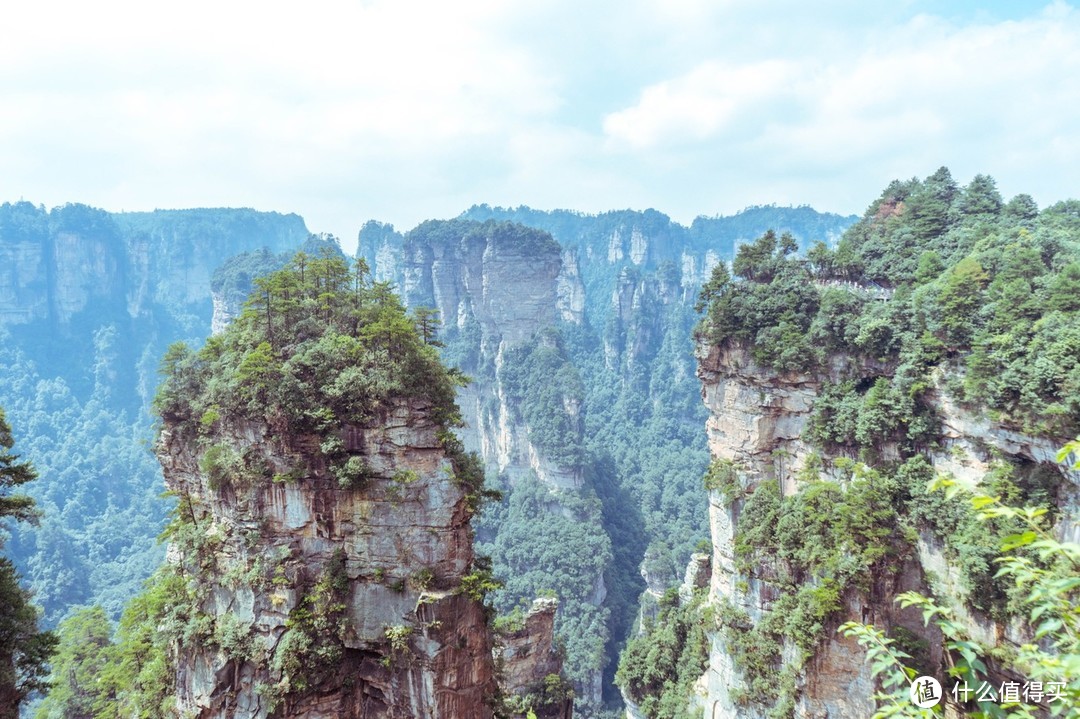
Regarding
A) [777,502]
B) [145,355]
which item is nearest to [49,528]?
[145,355]

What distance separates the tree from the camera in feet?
38.3

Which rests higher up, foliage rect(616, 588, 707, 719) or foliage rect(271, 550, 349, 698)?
foliage rect(271, 550, 349, 698)

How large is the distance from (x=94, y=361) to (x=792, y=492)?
100 meters

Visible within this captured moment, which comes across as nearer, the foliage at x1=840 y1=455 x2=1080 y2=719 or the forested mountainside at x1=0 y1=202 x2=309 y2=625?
the foliage at x1=840 y1=455 x2=1080 y2=719

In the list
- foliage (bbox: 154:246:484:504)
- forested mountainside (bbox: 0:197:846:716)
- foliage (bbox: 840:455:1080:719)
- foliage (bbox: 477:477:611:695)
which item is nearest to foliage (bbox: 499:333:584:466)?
forested mountainside (bbox: 0:197:846:716)

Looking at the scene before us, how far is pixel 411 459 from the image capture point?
16078 millimetres

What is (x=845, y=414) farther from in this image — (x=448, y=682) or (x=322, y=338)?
(x=322, y=338)

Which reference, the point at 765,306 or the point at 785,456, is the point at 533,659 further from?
the point at 765,306

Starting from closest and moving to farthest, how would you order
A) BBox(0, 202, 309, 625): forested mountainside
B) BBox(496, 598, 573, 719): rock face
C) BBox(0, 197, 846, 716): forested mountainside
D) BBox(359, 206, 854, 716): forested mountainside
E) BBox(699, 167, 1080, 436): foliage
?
1. BBox(699, 167, 1080, 436): foliage
2. BBox(496, 598, 573, 719): rock face
3. BBox(359, 206, 854, 716): forested mountainside
4. BBox(0, 197, 846, 716): forested mountainside
5. BBox(0, 202, 309, 625): forested mountainside

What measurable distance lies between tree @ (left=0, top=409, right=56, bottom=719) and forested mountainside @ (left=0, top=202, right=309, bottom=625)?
4875 cm

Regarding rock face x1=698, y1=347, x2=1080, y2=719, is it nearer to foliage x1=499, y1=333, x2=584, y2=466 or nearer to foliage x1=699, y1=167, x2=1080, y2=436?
foliage x1=699, y1=167, x2=1080, y2=436

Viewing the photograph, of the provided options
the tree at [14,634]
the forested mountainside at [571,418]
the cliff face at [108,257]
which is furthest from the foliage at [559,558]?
the cliff face at [108,257]

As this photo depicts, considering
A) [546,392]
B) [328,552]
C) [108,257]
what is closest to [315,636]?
[328,552]

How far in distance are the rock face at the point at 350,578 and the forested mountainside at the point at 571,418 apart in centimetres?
3099
